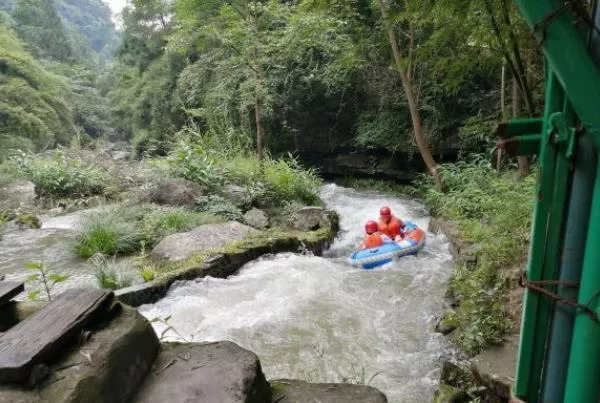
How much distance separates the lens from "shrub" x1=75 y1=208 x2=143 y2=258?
6031mm

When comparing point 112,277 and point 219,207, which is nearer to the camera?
point 112,277

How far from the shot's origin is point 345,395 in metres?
2.09

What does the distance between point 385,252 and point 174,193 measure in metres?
4.06

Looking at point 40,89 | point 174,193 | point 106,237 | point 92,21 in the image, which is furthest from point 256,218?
point 92,21

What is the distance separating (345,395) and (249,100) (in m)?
8.43

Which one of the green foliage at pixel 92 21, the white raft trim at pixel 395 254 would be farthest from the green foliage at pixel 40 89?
the green foliage at pixel 92 21

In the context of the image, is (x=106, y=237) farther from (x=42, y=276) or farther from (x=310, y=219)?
(x=310, y=219)

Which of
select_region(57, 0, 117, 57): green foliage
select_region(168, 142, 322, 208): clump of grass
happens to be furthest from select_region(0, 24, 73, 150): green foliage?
select_region(57, 0, 117, 57): green foliage

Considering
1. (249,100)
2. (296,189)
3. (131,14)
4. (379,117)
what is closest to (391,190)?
(379,117)

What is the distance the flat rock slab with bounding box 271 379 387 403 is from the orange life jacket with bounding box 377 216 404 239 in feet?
16.4

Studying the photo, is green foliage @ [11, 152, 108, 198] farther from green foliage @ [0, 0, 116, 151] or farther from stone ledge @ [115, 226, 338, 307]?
green foliage @ [0, 0, 116, 151]

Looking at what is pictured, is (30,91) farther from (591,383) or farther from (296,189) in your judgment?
(591,383)

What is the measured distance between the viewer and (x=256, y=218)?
7.87 meters

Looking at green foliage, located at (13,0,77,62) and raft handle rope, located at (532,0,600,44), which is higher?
green foliage, located at (13,0,77,62)
